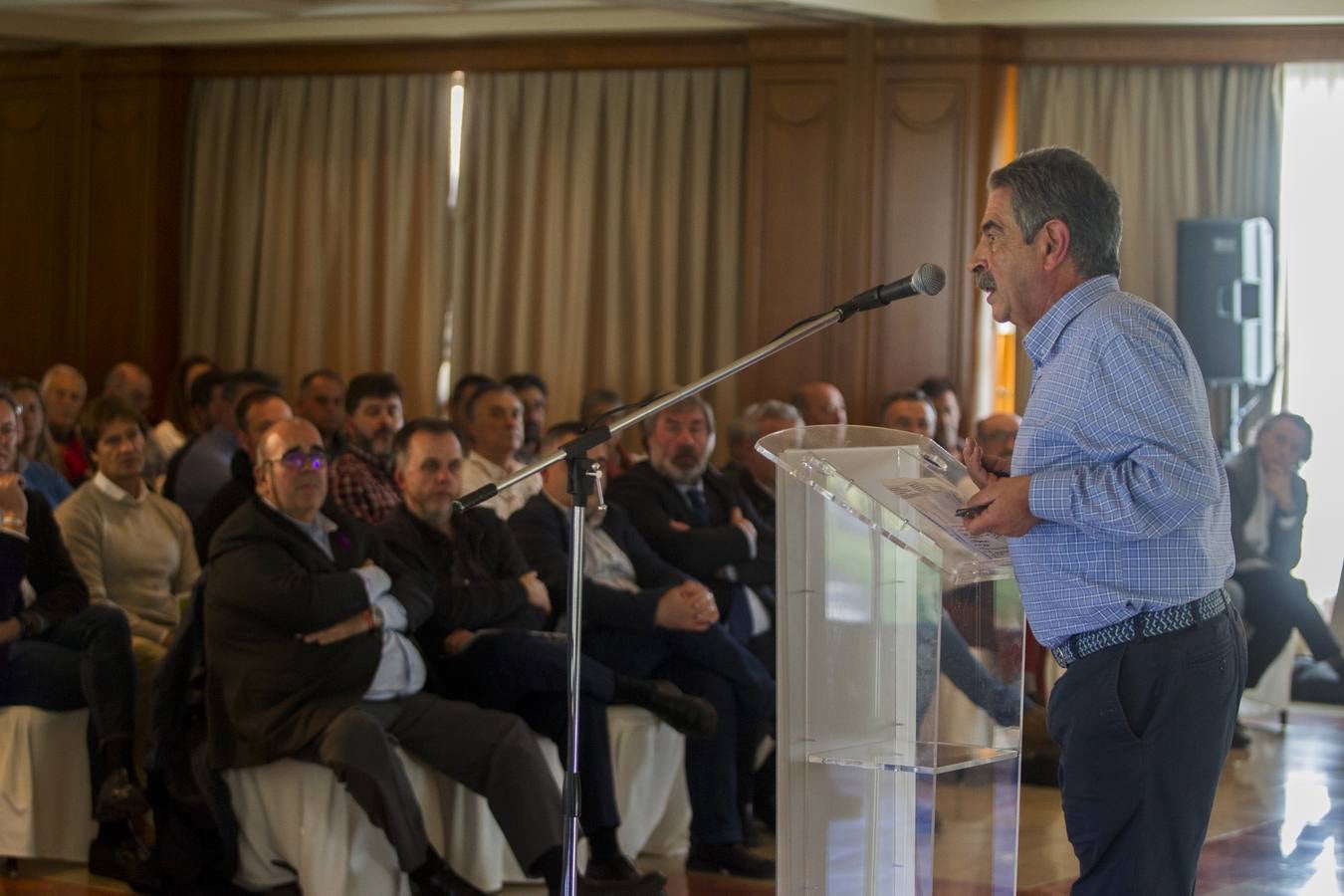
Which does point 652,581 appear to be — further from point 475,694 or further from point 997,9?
point 997,9

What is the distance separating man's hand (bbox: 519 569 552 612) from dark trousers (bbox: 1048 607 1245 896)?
2591 mm

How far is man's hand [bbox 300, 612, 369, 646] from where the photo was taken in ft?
14.1

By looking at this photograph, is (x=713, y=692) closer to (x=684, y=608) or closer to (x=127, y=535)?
(x=684, y=608)

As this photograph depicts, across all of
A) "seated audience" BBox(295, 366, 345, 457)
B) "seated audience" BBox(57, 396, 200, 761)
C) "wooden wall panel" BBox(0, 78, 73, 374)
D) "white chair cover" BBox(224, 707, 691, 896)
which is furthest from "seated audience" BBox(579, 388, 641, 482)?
"wooden wall panel" BBox(0, 78, 73, 374)

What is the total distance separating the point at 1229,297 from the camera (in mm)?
8594

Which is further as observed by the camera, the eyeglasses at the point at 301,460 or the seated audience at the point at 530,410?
the seated audience at the point at 530,410

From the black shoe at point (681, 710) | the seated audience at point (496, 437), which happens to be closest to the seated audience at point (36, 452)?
the seated audience at point (496, 437)

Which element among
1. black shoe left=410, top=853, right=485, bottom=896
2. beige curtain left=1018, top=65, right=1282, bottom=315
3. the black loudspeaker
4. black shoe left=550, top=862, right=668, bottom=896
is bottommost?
black shoe left=550, top=862, right=668, bottom=896

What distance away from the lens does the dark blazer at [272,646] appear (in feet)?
14.0

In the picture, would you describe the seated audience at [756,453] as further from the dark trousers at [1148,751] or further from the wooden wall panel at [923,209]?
the dark trousers at [1148,751]

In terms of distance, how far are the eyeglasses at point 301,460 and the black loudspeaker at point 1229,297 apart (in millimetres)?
5391

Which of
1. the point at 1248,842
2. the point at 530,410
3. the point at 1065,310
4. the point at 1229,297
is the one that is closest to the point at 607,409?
the point at 530,410

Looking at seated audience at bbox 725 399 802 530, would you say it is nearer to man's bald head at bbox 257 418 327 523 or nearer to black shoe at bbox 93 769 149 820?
man's bald head at bbox 257 418 327 523

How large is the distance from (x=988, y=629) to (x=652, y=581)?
2684 mm
